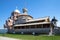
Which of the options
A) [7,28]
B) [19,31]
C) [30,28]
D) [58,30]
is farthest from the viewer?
[7,28]

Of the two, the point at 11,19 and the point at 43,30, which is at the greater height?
the point at 11,19

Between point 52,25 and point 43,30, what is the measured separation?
11.5 feet

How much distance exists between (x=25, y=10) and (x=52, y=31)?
1053 inches

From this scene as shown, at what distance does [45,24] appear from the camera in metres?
39.1

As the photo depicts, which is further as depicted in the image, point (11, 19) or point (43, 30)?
point (11, 19)

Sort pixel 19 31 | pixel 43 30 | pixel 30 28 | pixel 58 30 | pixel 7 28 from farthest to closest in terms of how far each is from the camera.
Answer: pixel 7 28 → pixel 19 31 → pixel 30 28 → pixel 43 30 → pixel 58 30

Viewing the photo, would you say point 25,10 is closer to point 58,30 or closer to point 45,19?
point 45,19

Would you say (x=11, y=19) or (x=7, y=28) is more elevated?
(x=11, y=19)

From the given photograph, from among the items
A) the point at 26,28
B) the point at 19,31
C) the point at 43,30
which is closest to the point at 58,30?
the point at 43,30

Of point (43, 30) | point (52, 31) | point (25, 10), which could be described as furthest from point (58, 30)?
point (25, 10)

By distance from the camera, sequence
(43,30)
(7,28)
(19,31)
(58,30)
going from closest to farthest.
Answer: (58,30) < (43,30) < (19,31) < (7,28)

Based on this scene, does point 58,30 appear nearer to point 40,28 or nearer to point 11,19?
point 40,28

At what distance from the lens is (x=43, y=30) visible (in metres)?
38.4

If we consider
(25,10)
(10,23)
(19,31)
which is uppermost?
(25,10)
